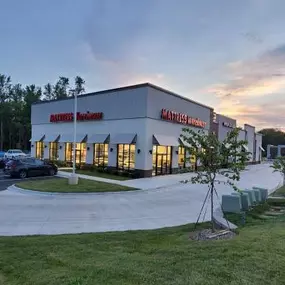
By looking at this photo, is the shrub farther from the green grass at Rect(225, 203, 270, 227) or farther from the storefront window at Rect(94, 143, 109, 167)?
the green grass at Rect(225, 203, 270, 227)

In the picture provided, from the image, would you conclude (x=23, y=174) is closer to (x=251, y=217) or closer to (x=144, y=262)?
(x=251, y=217)

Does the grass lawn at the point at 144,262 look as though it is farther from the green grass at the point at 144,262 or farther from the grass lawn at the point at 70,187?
the grass lawn at the point at 70,187

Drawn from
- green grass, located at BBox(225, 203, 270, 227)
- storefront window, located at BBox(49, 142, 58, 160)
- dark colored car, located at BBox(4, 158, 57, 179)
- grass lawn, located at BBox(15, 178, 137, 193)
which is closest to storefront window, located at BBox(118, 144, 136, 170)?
dark colored car, located at BBox(4, 158, 57, 179)

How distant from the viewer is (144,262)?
5363 mm

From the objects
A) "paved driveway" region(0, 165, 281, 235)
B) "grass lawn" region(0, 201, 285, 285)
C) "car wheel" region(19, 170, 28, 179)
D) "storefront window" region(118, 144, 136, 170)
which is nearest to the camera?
"grass lawn" region(0, 201, 285, 285)

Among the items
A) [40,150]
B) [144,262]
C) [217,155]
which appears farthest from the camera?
[40,150]

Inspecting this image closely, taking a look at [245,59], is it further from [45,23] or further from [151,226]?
[151,226]

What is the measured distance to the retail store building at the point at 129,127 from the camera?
27163 mm

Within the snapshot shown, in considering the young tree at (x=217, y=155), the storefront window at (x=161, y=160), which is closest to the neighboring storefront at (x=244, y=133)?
the storefront window at (x=161, y=160)

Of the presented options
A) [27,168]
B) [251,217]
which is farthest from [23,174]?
[251,217]

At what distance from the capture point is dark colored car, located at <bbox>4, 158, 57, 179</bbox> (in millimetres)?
23672

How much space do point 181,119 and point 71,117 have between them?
11540mm

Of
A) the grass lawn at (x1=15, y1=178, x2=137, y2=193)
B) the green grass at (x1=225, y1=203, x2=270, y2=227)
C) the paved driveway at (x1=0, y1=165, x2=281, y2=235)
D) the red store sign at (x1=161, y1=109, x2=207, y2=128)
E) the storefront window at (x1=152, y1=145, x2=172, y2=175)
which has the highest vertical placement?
the red store sign at (x1=161, y1=109, x2=207, y2=128)

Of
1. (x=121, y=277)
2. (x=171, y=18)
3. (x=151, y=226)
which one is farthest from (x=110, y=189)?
(x=121, y=277)
